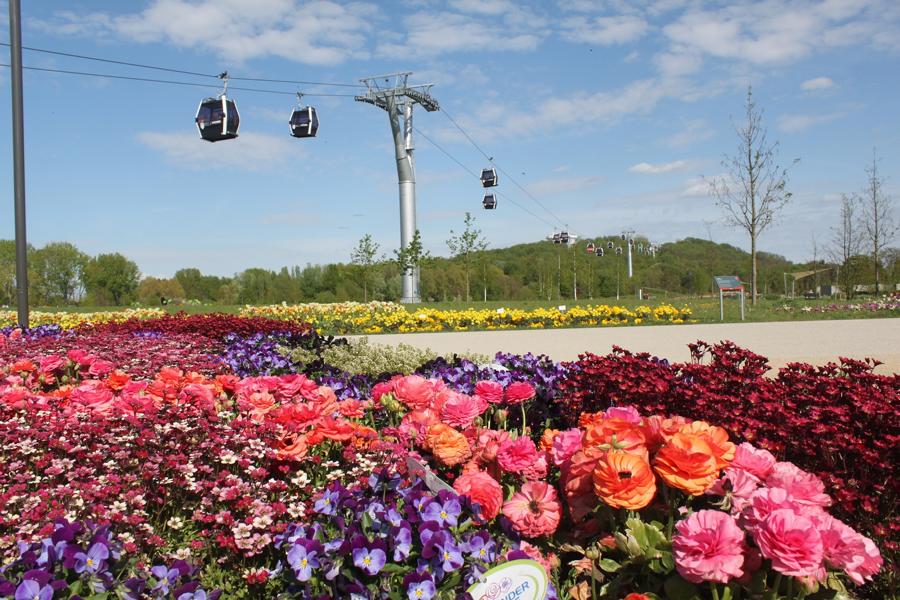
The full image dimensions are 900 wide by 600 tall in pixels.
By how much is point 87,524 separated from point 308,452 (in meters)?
0.86

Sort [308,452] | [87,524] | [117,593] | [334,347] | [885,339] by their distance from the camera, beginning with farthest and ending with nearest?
[885,339], [334,347], [308,452], [87,524], [117,593]

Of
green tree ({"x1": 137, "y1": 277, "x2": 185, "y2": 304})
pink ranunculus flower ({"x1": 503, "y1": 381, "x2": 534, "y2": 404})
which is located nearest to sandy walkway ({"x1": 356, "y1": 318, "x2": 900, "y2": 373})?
pink ranunculus flower ({"x1": 503, "y1": 381, "x2": 534, "y2": 404})

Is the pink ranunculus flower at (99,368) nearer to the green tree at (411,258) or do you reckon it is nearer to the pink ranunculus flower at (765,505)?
the pink ranunculus flower at (765,505)

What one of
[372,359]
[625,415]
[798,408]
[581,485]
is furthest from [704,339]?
[581,485]

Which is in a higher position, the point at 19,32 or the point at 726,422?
the point at 19,32

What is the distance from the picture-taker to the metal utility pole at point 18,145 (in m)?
7.74

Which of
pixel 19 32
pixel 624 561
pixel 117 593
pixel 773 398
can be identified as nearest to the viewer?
pixel 117 593

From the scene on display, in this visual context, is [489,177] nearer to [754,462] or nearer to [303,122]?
[303,122]

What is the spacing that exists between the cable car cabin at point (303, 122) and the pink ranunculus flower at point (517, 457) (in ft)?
45.8

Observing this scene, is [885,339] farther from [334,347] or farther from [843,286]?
[843,286]

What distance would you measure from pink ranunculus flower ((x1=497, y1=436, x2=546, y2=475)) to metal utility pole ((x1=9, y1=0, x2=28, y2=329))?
25.5 ft

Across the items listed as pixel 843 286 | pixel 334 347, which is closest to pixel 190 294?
pixel 843 286

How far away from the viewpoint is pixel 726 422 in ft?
9.13

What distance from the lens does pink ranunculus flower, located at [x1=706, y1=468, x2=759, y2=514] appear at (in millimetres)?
1619
